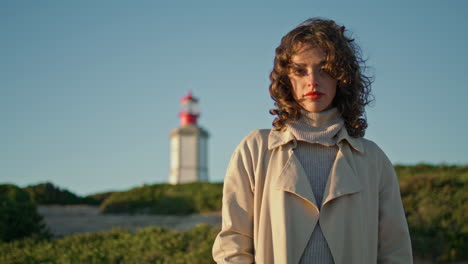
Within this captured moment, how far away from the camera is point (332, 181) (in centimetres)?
198

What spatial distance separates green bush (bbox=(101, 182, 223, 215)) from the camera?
1248 centimetres

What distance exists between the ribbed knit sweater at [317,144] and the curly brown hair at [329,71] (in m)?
0.06

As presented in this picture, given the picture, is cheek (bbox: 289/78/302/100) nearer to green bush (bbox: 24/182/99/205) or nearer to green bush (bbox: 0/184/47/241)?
green bush (bbox: 0/184/47/241)

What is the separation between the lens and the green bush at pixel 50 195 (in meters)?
14.2

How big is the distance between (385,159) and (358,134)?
0.54 ft

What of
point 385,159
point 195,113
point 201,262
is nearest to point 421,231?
point 201,262

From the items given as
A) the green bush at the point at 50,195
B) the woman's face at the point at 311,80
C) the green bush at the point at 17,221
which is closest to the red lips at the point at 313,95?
the woman's face at the point at 311,80

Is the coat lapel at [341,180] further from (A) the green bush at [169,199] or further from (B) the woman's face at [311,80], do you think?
(A) the green bush at [169,199]

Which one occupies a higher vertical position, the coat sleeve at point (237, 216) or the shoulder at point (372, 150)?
the shoulder at point (372, 150)

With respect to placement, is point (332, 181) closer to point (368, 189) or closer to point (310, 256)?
point (368, 189)

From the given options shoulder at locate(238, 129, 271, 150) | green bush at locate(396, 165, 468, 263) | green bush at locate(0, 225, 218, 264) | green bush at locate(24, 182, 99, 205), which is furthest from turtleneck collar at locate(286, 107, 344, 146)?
Answer: green bush at locate(24, 182, 99, 205)

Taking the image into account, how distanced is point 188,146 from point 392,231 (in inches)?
1606

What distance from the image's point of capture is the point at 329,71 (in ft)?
6.97

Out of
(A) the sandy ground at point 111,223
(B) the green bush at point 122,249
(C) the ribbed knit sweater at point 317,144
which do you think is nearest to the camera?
(C) the ribbed knit sweater at point 317,144
